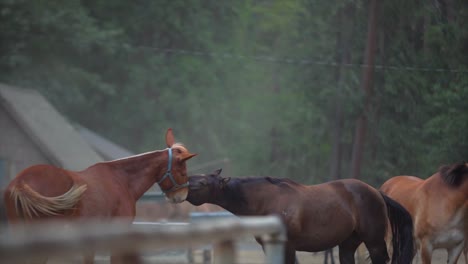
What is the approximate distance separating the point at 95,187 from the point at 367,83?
52.2ft

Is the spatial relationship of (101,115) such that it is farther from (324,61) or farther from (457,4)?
(457,4)

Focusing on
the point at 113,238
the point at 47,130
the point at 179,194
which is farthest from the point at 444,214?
the point at 47,130

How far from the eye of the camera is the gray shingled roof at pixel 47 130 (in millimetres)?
25844

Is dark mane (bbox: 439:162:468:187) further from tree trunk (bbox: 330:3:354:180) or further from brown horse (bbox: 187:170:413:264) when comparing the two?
tree trunk (bbox: 330:3:354:180)

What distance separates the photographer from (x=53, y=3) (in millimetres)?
42656

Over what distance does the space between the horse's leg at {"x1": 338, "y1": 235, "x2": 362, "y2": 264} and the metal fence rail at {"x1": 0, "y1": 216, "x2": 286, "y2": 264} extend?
6738mm

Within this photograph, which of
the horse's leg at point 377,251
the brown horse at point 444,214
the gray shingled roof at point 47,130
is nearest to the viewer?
the horse's leg at point 377,251

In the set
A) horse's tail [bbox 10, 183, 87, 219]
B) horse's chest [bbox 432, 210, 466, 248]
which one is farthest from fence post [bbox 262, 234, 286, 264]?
horse's chest [bbox 432, 210, 466, 248]

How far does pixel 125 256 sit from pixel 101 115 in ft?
147

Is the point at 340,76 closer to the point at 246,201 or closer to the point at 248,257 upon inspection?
the point at 248,257

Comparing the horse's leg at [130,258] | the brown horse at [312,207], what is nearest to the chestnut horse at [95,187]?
the brown horse at [312,207]

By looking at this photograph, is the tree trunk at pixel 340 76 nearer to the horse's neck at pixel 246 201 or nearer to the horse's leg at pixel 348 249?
the horse's leg at pixel 348 249

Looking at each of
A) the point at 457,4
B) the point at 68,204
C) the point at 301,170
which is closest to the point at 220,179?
the point at 68,204

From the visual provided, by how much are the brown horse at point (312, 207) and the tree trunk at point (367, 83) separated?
1149cm
